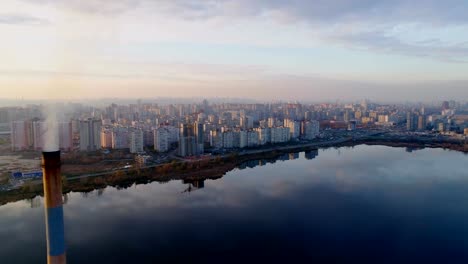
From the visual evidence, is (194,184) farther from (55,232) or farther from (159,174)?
(55,232)

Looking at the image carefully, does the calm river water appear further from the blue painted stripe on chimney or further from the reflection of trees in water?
the blue painted stripe on chimney

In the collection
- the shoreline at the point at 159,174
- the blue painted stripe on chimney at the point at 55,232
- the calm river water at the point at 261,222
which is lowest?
the calm river water at the point at 261,222

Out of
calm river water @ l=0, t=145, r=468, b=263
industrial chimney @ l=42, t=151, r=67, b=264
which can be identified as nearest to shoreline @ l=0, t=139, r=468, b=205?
calm river water @ l=0, t=145, r=468, b=263

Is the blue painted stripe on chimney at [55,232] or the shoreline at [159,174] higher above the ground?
the blue painted stripe on chimney at [55,232]

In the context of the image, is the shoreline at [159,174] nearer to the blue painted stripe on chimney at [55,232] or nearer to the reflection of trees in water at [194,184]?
the reflection of trees in water at [194,184]

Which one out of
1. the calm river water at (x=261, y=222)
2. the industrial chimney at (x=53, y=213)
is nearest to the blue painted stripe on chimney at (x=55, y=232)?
the industrial chimney at (x=53, y=213)

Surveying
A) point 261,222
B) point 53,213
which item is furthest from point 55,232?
point 261,222
